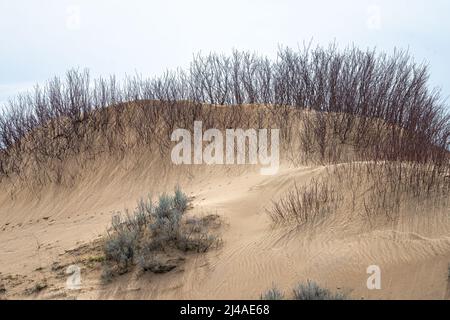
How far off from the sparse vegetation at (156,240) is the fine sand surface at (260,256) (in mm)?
161

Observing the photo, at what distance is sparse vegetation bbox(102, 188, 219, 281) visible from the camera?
766cm

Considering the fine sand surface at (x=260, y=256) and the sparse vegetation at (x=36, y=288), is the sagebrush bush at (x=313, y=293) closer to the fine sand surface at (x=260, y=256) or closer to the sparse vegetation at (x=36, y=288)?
the fine sand surface at (x=260, y=256)

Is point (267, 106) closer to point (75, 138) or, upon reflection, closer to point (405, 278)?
point (75, 138)

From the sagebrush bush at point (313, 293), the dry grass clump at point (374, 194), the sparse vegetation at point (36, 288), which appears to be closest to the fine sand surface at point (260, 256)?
the sparse vegetation at point (36, 288)

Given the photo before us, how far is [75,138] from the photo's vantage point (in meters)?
14.6

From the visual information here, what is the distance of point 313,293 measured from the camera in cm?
614

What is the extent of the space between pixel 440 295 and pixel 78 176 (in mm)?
9788

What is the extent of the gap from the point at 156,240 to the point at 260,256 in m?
1.59

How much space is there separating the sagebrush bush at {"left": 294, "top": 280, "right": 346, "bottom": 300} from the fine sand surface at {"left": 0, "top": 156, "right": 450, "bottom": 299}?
11.9 inches

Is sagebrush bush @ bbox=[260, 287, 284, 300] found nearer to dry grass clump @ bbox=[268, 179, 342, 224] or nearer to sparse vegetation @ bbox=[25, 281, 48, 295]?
dry grass clump @ bbox=[268, 179, 342, 224]

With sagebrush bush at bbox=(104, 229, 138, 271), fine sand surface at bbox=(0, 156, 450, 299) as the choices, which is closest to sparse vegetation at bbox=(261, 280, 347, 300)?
fine sand surface at bbox=(0, 156, 450, 299)

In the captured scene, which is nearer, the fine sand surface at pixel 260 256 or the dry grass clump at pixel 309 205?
the fine sand surface at pixel 260 256

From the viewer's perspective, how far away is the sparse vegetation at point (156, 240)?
7660mm

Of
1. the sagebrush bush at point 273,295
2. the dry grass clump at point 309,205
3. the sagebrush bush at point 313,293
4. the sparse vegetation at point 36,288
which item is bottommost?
the sparse vegetation at point 36,288
